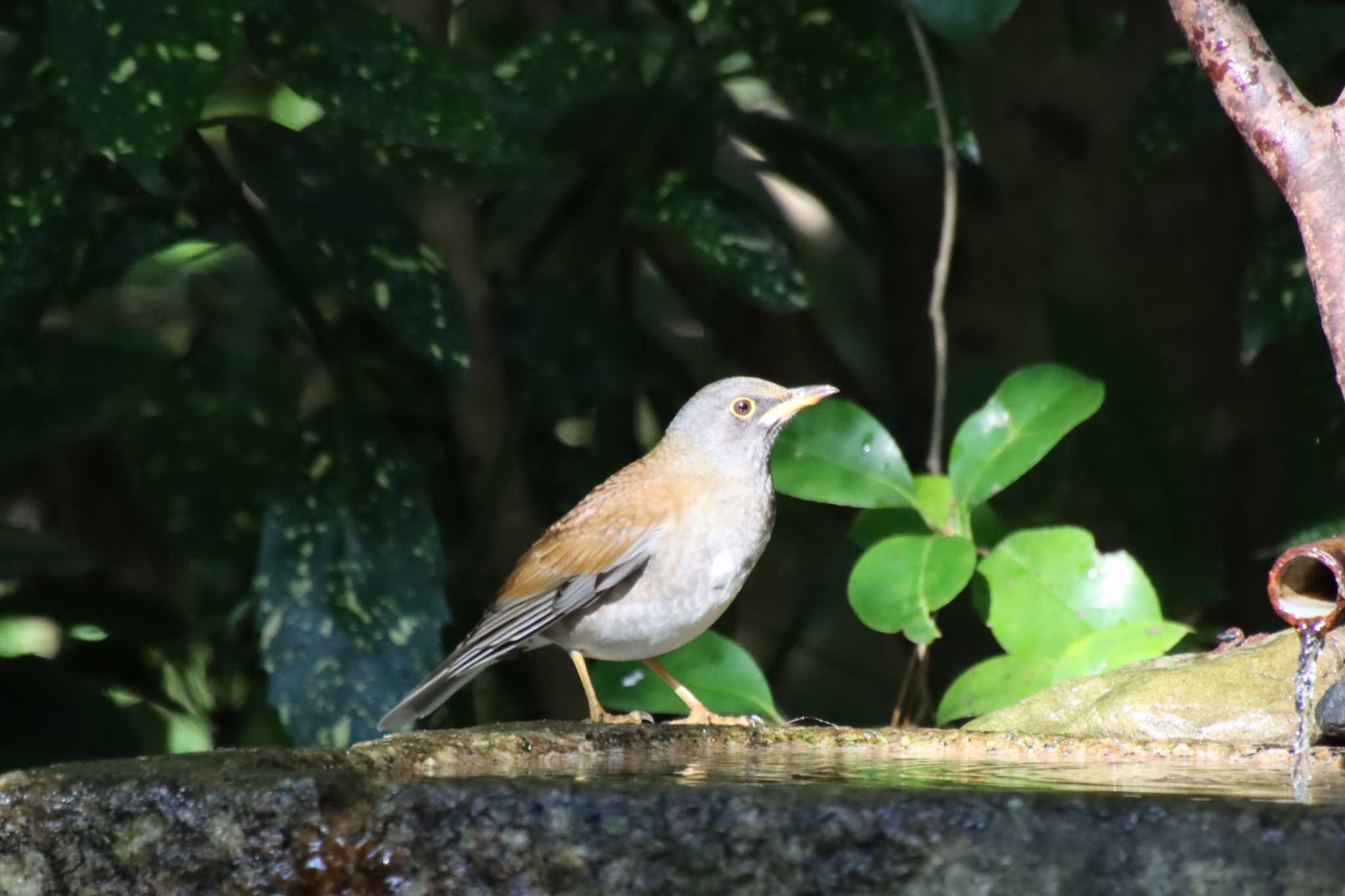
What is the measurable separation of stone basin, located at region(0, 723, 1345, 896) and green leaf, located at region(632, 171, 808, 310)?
8.43ft

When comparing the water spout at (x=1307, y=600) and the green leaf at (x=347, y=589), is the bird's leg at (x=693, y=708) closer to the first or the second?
the green leaf at (x=347, y=589)

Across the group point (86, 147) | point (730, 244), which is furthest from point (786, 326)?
point (86, 147)

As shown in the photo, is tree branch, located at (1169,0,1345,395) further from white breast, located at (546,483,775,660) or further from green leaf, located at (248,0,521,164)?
green leaf, located at (248,0,521,164)

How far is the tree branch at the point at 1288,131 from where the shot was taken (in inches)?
115

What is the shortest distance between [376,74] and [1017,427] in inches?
78.3

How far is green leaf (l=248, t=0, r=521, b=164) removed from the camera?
13.8ft

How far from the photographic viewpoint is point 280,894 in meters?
2.18

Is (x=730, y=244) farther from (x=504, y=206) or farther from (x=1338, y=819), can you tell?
(x=1338, y=819)

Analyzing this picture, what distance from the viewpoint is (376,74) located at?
429 cm

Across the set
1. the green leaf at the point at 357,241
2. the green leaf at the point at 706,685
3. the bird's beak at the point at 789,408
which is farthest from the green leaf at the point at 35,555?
the bird's beak at the point at 789,408

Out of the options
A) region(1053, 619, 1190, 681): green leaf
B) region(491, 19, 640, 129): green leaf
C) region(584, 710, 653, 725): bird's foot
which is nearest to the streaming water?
region(1053, 619, 1190, 681): green leaf

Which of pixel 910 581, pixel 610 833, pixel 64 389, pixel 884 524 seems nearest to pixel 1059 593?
pixel 910 581

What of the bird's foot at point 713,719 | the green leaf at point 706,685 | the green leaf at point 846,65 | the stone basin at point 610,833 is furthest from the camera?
the green leaf at point 846,65

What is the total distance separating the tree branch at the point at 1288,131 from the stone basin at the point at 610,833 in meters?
0.95
